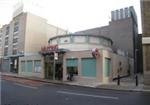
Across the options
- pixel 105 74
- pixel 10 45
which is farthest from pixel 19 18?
pixel 105 74

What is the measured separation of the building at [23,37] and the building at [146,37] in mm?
31966

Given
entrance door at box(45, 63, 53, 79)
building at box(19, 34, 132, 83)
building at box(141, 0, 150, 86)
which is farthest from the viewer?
entrance door at box(45, 63, 53, 79)

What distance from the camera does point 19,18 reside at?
48625 millimetres

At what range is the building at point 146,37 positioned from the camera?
18.5 m

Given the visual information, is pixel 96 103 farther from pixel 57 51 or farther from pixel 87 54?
pixel 57 51

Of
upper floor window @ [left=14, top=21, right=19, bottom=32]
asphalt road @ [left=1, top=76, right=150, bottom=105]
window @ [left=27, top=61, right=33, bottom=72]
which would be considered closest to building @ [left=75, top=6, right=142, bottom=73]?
window @ [left=27, top=61, right=33, bottom=72]

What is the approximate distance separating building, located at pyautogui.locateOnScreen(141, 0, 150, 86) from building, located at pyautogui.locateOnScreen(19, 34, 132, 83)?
5.01 metres

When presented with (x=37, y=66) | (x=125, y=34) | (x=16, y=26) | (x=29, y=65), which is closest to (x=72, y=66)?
(x=37, y=66)

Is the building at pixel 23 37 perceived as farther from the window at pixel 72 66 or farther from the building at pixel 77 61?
the window at pixel 72 66

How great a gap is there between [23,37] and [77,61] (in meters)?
25.6

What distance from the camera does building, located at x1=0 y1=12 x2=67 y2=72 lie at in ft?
148

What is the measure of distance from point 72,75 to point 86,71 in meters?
2.24

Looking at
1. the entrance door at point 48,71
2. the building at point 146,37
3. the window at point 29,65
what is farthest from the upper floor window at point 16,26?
the building at point 146,37

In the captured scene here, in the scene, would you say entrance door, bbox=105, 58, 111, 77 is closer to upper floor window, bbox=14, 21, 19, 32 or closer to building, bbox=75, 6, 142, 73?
building, bbox=75, 6, 142, 73
